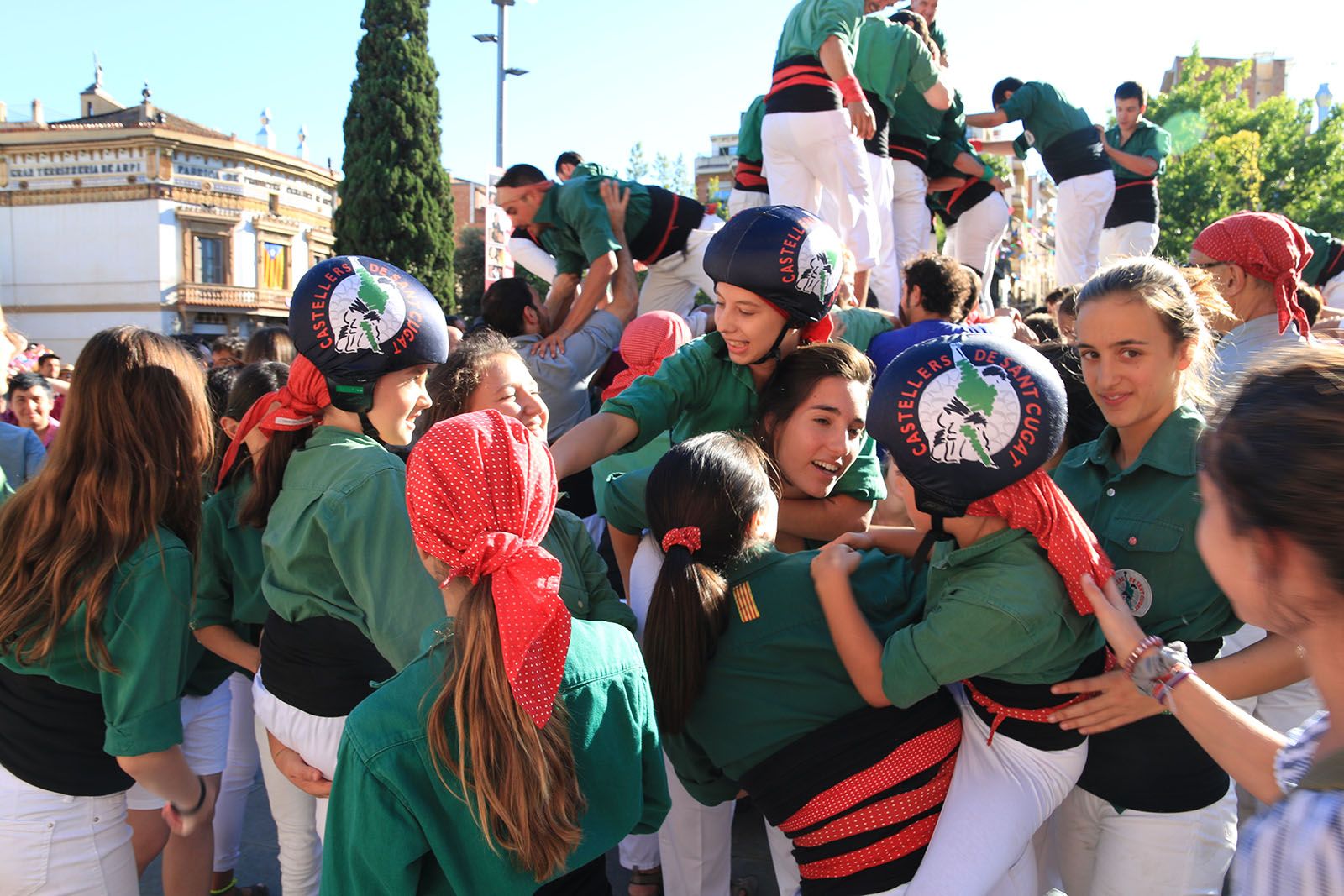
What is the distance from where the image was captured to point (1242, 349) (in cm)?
337

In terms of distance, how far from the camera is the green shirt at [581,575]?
2.49 m

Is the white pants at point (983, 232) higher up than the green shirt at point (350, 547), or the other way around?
the white pants at point (983, 232)

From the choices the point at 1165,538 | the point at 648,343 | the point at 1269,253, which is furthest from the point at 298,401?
the point at 1269,253

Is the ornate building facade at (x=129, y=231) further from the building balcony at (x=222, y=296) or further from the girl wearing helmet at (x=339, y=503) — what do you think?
the girl wearing helmet at (x=339, y=503)

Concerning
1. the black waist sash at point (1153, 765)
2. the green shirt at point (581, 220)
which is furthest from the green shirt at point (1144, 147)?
the black waist sash at point (1153, 765)

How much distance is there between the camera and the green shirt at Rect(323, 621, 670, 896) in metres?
1.57

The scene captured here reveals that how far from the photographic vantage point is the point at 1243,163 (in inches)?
1085

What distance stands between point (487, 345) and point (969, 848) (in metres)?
2.01

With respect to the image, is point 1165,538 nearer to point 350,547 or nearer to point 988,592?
point 988,592

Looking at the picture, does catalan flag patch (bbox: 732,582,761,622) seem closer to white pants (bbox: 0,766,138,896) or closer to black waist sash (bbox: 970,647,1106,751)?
black waist sash (bbox: 970,647,1106,751)

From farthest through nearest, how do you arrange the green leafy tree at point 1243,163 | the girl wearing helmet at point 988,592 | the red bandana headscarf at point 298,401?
the green leafy tree at point 1243,163 → the red bandana headscarf at point 298,401 → the girl wearing helmet at point 988,592

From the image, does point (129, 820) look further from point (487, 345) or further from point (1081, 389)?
point (1081, 389)

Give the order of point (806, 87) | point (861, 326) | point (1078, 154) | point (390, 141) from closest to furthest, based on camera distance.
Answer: point (861, 326) < point (806, 87) < point (1078, 154) < point (390, 141)

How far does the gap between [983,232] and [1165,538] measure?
6.33m
